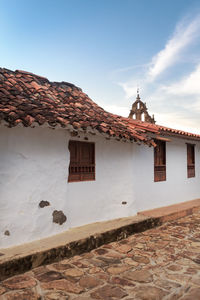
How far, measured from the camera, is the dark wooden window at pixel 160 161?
7.79 metres

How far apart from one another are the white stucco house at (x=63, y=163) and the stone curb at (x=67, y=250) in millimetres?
557

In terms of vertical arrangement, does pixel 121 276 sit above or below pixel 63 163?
below

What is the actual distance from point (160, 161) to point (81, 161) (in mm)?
3578

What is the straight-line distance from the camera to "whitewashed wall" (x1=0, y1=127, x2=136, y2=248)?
3.99 metres

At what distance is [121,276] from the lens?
3.60m

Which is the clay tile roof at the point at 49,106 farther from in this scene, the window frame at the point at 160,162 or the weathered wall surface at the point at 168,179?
the weathered wall surface at the point at 168,179

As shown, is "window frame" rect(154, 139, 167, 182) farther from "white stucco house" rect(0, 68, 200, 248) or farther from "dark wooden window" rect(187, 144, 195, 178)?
"dark wooden window" rect(187, 144, 195, 178)

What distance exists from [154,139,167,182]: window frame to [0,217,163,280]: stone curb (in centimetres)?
217

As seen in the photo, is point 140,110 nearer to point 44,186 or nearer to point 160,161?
point 160,161

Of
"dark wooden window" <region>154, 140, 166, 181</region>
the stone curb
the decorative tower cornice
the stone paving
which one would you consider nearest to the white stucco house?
"dark wooden window" <region>154, 140, 166, 181</region>

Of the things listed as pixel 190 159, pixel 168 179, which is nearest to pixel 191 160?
pixel 190 159

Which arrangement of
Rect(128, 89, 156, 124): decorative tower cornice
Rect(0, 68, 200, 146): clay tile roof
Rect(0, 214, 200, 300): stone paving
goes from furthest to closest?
Rect(128, 89, 156, 124): decorative tower cornice → Rect(0, 68, 200, 146): clay tile roof → Rect(0, 214, 200, 300): stone paving

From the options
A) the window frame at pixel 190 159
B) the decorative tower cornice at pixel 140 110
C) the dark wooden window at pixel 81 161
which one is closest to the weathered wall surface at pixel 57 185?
the dark wooden window at pixel 81 161

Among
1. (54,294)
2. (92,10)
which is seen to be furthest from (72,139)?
(92,10)
